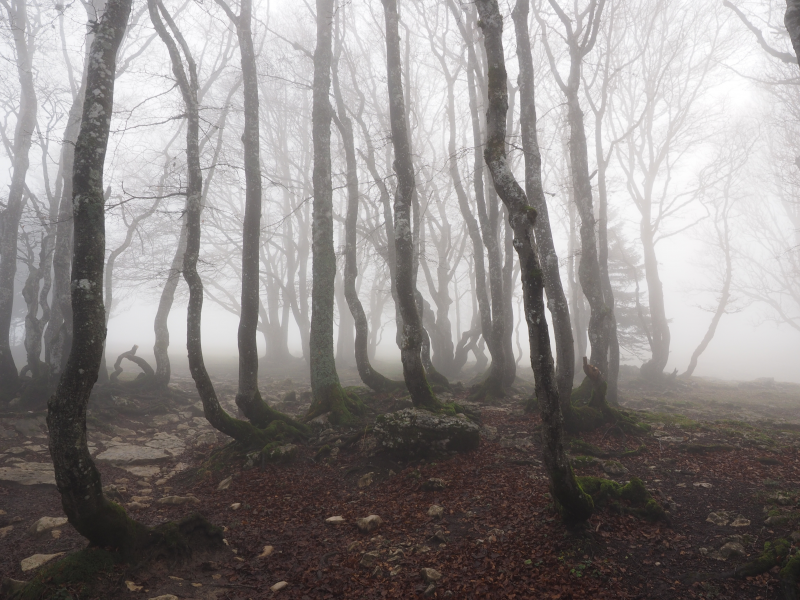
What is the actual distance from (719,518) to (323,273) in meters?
7.81

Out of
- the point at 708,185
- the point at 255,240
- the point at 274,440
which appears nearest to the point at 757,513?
the point at 274,440

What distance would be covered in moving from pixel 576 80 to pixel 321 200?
7076mm

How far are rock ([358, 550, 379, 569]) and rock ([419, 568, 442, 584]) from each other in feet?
1.83

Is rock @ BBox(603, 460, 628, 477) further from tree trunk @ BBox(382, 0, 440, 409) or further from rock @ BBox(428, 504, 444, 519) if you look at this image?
tree trunk @ BBox(382, 0, 440, 409)

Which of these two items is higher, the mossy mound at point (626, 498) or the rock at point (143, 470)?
the mossy mound at point (626, 498)

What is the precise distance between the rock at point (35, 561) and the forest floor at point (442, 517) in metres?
0.07

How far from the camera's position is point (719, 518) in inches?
175

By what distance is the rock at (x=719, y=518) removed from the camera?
438 cm

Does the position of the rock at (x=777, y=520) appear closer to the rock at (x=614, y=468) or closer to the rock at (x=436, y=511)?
the rock at (x=614, y=468)

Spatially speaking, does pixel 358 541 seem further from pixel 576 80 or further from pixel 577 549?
pixel 576 80

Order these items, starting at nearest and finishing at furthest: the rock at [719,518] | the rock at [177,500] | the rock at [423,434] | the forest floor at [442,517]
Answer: the forest floor at [442,517]
the rock at [719,518]
the rock at [177,500]
the rock at [423,434]

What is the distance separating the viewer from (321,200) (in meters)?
9.86

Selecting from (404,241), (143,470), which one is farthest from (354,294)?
(143,470)

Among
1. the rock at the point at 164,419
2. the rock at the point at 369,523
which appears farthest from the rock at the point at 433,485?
the rock at the point at 164,419
